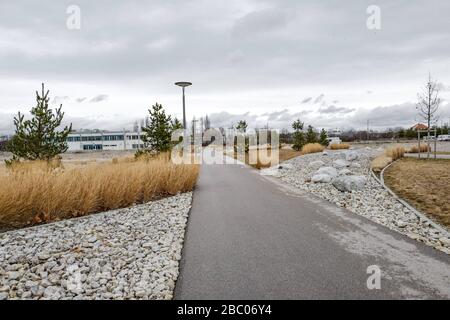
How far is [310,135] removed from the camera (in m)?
32.7

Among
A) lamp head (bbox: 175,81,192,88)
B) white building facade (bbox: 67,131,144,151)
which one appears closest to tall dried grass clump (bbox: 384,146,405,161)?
lamp head (bbox: 175,81,192,88)

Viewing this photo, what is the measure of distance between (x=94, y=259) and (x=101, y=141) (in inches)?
3339

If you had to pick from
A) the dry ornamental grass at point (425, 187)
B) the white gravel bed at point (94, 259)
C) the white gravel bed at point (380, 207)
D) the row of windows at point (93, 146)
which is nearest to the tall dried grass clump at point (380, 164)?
the dry ornamental grass at point (425, 187)

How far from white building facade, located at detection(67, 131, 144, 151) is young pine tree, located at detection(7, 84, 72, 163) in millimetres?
72277

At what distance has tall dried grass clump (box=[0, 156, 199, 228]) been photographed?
6.32 meters

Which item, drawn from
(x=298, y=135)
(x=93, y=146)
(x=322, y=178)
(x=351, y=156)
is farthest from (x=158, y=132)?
(x=93, y=146)

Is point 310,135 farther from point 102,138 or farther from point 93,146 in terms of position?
point 93,146

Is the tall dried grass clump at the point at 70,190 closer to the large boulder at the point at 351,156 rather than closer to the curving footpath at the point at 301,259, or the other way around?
the curving footpath at the point at 301,259

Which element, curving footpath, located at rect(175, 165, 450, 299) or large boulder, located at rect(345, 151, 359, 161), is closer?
curving footpath, located at rect(175, 165, 450, 299)

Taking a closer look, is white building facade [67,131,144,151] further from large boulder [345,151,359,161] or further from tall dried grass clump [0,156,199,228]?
tall dried grass clump [0,156,199,228]
